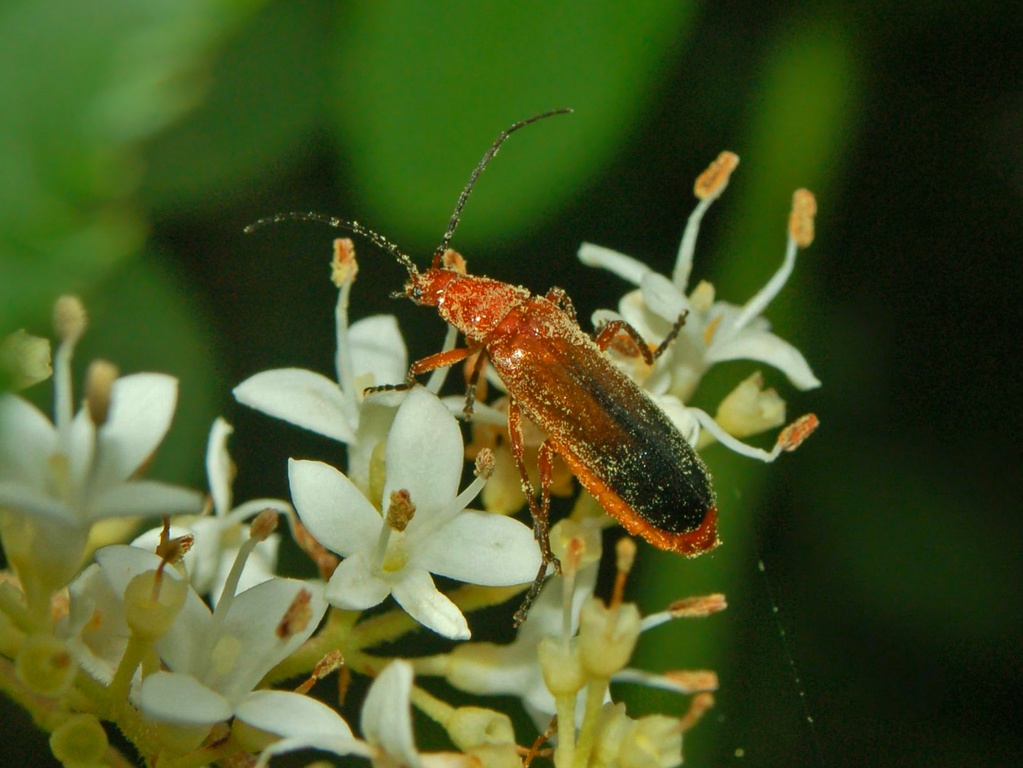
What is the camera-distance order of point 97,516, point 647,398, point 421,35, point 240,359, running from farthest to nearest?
1. point 240,359
2. point 421,35
3. point 647,398
4. point 97,516

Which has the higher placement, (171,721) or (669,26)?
(669,26)

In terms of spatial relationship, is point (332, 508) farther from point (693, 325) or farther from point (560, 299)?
point (560, 299)

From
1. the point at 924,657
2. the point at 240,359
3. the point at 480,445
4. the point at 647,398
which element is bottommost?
the point at 924,657

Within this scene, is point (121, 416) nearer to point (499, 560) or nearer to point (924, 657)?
point (499, 560)

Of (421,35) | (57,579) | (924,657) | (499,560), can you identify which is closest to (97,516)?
(57,579)

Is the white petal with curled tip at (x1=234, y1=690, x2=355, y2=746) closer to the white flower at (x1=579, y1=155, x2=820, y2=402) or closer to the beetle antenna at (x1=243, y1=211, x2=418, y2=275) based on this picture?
the white flower at (x1=579, y1=155, x2=820, y2=402)

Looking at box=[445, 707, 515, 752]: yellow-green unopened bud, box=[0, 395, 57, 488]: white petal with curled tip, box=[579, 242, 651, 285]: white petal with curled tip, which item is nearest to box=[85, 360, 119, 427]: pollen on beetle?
box=[0, 395, 57, 488]: white petal with curled tip
